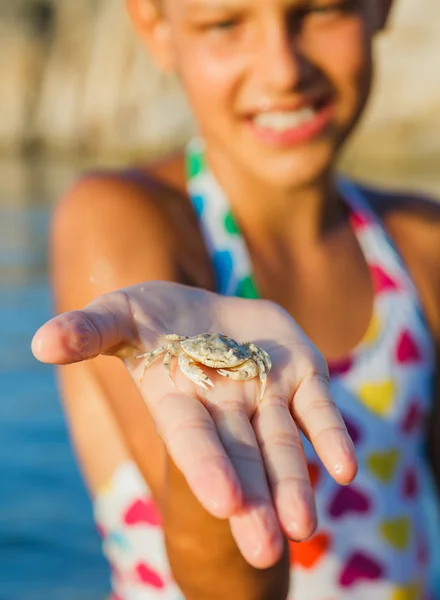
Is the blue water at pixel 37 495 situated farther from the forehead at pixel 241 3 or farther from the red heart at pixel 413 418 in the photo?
the forehead at pixel 241 3

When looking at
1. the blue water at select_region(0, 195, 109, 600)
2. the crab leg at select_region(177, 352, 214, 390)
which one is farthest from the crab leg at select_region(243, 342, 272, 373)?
the blue water at select_region(0, 195, 109, 600)

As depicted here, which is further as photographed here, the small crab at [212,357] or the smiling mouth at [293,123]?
the smiling mouth at [293,123]

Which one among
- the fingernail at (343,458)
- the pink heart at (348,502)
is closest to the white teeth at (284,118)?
the pink heart at (348,502)

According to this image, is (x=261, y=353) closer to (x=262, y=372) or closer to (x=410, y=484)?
(x=262, y=372)

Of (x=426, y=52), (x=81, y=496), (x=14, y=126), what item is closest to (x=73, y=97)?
(x=14, y=126)

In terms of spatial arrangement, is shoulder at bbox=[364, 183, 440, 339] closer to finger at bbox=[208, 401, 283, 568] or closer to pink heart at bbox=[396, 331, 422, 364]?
pink heart at bbox=[396, 331, 422, 364]

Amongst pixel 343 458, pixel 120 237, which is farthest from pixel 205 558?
pixel 120 237
